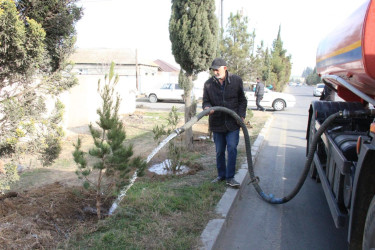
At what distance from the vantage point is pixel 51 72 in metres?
3.57

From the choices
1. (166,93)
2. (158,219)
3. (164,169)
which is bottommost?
(164,169)

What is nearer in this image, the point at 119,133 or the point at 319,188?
the point at 119,133

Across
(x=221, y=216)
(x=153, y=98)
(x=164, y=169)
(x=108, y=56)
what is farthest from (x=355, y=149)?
(x=108, y=56)

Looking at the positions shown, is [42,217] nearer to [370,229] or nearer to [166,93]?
[370,229]

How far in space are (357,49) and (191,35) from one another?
4571 mm

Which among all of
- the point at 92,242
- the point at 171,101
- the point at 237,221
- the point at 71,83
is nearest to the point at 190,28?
the point at 71,83

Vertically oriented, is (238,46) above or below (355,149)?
above

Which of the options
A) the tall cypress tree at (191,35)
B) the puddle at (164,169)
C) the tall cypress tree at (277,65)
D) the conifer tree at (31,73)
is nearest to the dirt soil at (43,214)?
the conifer tree at (31,73)

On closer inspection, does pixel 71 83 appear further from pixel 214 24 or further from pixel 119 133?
pixel 214 24

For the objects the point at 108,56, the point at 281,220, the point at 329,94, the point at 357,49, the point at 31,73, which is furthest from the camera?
the point at 108,56

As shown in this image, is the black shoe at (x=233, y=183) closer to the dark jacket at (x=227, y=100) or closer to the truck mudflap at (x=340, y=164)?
the dark jacket at (x=227, y=100)

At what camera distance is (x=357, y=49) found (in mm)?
2764

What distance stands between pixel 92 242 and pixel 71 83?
74.0 inches

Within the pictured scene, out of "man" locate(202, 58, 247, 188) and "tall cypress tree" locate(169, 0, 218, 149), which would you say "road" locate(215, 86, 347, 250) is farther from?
"tall cypress tree" locate(169, 0, 218, 149)
